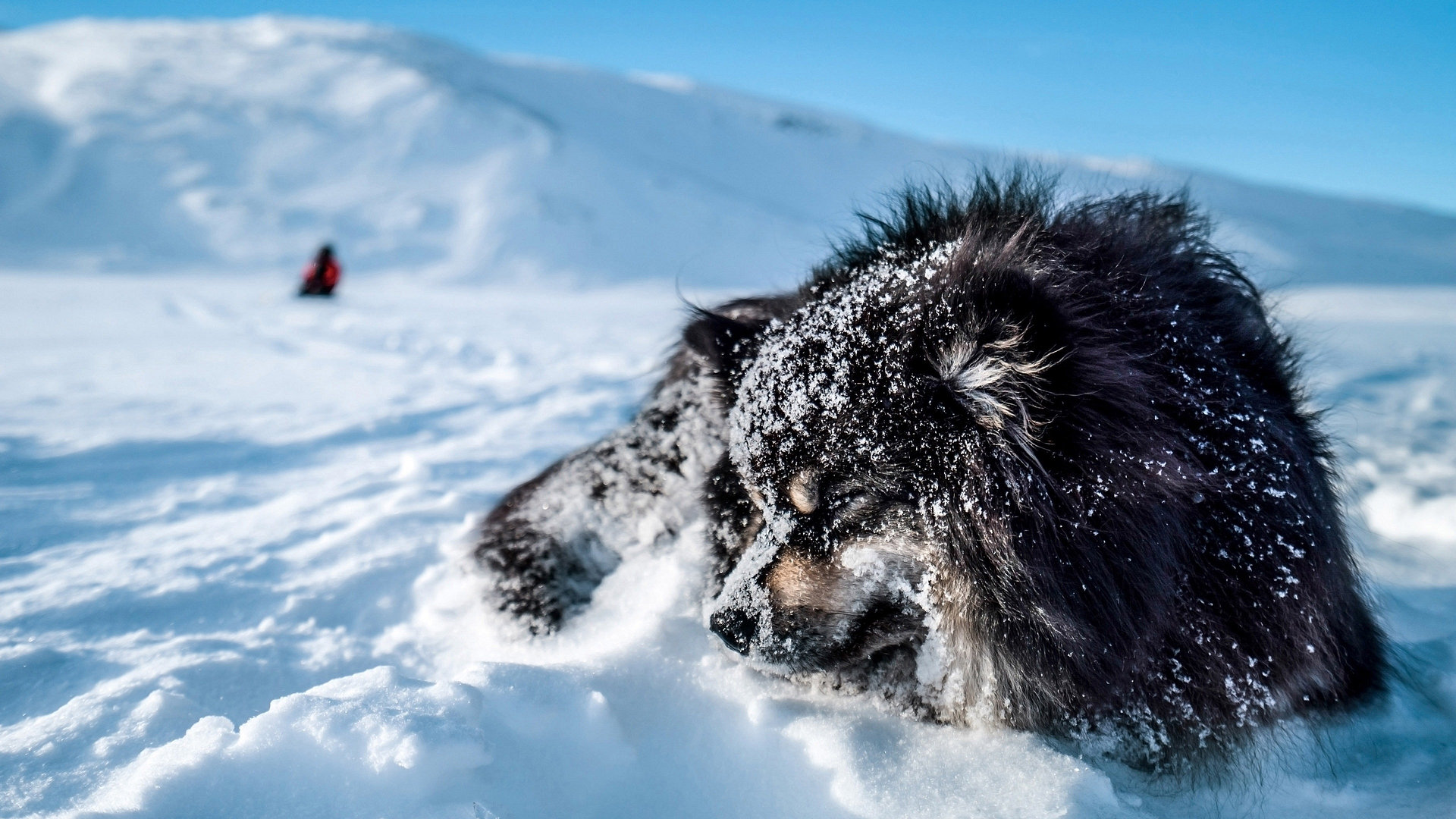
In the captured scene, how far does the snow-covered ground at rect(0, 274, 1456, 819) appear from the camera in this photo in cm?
136

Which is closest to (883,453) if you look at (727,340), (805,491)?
(805,491)

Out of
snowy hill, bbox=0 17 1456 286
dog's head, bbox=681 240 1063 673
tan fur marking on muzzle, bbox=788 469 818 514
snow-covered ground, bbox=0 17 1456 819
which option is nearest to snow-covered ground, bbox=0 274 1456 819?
snow-covered ground, bbox=0 17 1456 819

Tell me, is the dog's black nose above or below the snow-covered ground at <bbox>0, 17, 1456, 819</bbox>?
above

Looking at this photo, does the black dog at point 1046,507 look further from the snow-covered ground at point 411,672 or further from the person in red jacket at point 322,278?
the person in red jacket at point 322,278

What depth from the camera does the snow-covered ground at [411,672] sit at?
136 centimetres

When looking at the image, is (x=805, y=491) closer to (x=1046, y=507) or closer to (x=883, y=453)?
(x=883, y=453)

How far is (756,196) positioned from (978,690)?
35163mm

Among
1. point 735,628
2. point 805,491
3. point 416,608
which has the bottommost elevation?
point 416,608

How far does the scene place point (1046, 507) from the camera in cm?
159

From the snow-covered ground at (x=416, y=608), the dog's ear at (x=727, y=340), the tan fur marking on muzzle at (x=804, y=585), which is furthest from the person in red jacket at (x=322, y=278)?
the tan fur marking on muzzle at (x=804, y=585)

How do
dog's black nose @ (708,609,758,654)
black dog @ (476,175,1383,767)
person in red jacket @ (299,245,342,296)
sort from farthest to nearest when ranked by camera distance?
person in red jacket @ (299,245,342,296) < dog's black nose @ (708,609,758,654) < black dog @ (476,175,1383,767)

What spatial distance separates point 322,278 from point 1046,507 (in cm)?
1413

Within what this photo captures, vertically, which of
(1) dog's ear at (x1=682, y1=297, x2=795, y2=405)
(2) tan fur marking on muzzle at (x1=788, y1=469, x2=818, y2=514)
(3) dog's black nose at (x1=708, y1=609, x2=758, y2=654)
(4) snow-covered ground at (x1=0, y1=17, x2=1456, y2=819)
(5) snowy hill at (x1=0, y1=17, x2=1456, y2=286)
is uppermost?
(1) dog's ear at (x1=682, y1=297, x2=795, y2=405)

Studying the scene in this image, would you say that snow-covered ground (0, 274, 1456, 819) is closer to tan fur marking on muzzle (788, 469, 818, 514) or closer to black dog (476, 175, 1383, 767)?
black dog (476, 175, 1383, 767)
